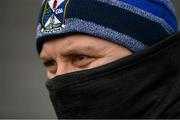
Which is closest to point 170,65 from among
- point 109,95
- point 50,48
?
point 109,95

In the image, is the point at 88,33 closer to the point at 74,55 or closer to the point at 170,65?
the point at 74,55

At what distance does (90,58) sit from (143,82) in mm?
253

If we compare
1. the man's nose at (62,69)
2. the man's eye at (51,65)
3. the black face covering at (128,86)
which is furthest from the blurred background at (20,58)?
the black face covering at (128,86)

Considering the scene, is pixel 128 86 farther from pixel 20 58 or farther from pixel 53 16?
pixel 20 58

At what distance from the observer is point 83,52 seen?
2.27 metres

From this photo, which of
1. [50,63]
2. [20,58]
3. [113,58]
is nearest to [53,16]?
[50,63]

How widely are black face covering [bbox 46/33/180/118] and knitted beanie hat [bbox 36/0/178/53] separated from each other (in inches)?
4.1

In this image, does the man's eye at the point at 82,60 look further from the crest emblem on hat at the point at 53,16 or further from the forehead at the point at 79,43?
the crest emblem on hat at the point at 53,16

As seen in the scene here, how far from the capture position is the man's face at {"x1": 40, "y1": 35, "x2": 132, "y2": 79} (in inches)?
88.6

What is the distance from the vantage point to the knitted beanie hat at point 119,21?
2258 mm

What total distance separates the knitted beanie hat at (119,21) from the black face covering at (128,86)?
0.34ft

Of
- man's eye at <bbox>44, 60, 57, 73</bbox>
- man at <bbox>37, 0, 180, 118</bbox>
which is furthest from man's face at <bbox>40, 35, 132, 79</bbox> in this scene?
man's eye at <bbox>44, 60, 57, 73</bbox>

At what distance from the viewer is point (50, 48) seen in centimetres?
237

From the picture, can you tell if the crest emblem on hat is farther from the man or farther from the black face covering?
the black face covering
